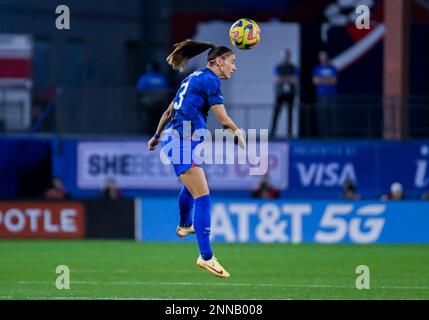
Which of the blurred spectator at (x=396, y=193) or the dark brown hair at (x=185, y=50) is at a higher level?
the dark brown hair at (x=185, y=50)

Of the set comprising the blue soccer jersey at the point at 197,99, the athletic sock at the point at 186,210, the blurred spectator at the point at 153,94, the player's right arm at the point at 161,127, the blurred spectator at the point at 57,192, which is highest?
the blurred spectator at the point at 153,94

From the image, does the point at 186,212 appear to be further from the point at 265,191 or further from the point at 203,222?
the point at 265,191

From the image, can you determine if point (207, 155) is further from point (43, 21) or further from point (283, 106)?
point (43, 21)

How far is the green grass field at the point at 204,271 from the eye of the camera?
14578 mm

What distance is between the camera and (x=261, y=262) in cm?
2003

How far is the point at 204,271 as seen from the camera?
18.3 m

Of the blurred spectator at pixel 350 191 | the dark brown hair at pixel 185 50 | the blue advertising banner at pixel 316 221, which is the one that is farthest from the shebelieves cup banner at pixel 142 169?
the dark brown hair at pixel 185 50

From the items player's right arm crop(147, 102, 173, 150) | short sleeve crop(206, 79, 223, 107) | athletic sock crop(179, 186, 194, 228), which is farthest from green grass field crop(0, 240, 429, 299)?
short sleeve crop(206, 79, 223, 107)

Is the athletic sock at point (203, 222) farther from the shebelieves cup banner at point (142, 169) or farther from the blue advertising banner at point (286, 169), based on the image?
the shebelieves cup banner at point (142, 169)

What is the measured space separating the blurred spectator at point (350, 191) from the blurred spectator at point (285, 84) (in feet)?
6.39

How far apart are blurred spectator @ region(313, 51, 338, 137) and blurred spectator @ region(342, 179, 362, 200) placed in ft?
4.84

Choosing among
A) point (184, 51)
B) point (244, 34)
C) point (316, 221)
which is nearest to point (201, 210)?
point (184, 51)

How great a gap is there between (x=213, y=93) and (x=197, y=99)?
0.64 feet
